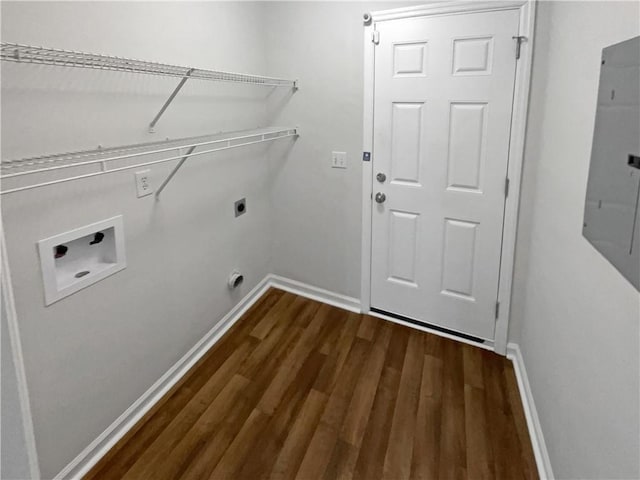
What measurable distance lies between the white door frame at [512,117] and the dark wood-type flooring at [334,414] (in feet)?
1.48

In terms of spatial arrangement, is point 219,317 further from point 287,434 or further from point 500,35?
point 500,35

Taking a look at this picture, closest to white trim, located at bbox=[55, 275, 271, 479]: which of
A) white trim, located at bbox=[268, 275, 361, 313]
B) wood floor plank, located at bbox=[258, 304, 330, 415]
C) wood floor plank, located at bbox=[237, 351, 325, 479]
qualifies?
white trim, located at bbox=[268, 275, 361, 313]

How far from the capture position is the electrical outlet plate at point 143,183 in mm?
1818

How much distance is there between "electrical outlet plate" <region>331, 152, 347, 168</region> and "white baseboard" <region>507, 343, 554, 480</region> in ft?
5.15

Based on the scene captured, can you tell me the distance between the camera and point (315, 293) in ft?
10.2

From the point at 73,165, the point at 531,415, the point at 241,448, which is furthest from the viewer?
the point at 531,415

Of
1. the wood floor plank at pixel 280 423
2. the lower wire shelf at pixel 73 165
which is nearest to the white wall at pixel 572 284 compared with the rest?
the wood floor plank at pixel 280 423

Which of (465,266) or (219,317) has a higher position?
(465,266)

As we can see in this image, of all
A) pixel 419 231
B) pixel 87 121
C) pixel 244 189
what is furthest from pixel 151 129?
pixel 419 231

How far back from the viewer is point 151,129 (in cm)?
185

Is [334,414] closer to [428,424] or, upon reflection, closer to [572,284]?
[428,424]

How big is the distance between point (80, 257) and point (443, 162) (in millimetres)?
1964

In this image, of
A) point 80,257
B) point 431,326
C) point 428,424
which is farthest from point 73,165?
point 431,326

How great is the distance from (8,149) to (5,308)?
3.37ft
